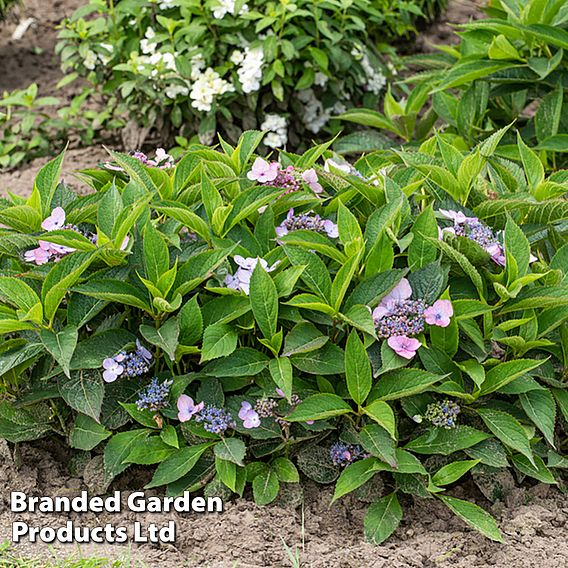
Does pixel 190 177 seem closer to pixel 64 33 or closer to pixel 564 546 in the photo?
pixel 564 546

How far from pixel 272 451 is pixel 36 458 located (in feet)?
2.23

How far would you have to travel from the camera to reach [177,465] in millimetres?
2338

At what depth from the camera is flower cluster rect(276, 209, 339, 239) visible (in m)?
2.51

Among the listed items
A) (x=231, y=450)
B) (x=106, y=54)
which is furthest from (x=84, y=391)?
(x=106, y=54)

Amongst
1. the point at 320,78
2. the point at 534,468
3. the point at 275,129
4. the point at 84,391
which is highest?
the point at 84,391

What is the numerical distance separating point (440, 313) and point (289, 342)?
1.24 feet

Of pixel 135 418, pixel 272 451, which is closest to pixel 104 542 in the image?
pixel 135 418

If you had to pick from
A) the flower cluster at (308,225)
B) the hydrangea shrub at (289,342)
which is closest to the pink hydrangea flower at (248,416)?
the hydrangea shrub at (289,342)

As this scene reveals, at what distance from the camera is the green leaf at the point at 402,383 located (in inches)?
88.1

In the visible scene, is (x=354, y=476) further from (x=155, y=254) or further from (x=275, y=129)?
(x=275, y=129)

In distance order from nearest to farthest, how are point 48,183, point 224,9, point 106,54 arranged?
point 48,183 < point 224,9 < point 106,54

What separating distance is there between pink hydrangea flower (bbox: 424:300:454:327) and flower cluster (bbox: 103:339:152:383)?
717 millimetres

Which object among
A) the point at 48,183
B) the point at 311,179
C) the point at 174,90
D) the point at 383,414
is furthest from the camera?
the point at 174,90

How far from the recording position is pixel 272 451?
2.40m
